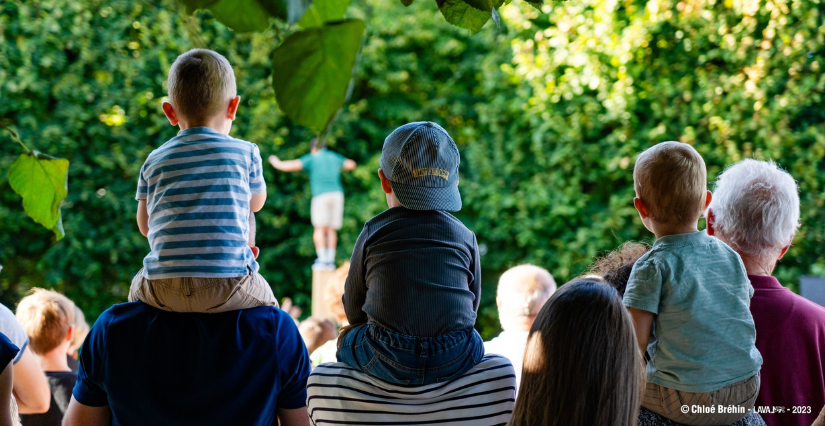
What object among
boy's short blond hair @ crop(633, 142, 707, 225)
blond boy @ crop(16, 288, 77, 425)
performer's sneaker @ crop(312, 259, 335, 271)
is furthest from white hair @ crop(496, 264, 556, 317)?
performer's sneaker @ crop(312, 259, 335, 271)

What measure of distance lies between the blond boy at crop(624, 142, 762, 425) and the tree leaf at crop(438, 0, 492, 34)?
105 centimetres

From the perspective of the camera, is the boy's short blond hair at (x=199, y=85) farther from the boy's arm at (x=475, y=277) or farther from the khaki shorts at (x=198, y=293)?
the boy's arm at (x=475, y=277)

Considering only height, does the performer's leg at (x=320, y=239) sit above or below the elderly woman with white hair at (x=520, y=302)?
below

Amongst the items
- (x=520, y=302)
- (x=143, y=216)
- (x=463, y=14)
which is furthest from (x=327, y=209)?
(x=463, y=14)

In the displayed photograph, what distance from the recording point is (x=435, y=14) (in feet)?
26.3

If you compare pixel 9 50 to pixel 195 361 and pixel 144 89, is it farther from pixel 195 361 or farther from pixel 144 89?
pixel 195 361

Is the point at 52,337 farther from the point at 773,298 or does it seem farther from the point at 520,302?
the point at 773,298

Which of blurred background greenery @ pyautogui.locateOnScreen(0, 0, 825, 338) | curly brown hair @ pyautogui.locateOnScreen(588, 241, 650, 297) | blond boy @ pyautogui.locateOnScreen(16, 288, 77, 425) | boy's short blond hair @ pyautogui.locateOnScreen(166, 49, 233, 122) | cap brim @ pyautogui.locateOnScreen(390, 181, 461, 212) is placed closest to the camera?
boy's short blond hair @ pyautogui.locateOnScreen(166, 49, 233, 122)

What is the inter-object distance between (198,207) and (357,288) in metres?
0.39

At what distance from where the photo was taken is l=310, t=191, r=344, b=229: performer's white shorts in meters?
7.26

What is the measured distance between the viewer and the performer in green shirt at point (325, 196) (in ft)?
23.5

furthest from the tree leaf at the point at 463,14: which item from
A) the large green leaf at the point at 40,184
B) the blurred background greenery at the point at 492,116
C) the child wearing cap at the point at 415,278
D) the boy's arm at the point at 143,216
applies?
the blurred background greenery at the point at 492,116

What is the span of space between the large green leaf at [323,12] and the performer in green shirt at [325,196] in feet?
21.9

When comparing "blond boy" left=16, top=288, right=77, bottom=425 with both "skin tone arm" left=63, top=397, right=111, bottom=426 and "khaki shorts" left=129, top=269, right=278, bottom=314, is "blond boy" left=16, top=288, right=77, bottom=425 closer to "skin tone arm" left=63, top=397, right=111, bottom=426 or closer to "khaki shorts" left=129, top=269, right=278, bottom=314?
"skin tone arm" left=63, top=397, right=111, bottom=426
